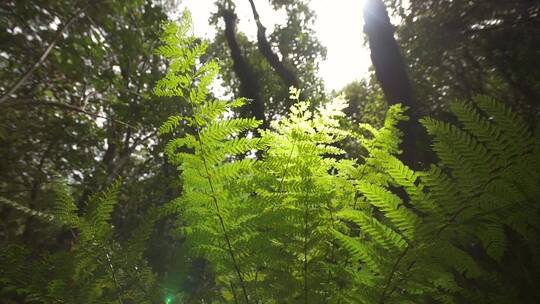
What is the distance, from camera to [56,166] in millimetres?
5078

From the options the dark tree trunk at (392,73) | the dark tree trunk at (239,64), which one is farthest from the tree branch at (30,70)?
the dark tree trunk at (239,64)

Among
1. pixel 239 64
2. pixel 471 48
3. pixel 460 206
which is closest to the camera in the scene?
pixel 460 206

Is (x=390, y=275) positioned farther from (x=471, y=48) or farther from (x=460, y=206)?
(x=471, y=48)

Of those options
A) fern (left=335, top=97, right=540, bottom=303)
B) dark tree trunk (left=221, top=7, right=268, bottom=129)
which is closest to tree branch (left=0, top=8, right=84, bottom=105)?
fern (left=335, top=97, right=540, bottom=303)

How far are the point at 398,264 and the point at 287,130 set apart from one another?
616 mm

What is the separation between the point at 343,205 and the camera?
1.36 m

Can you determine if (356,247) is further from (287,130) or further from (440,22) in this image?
(440,22)

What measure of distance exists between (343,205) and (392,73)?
19.2 ft

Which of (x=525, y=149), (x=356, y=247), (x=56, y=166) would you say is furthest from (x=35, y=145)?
(x=525, y=149)

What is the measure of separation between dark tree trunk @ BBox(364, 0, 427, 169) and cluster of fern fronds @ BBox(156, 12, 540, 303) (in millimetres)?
4324

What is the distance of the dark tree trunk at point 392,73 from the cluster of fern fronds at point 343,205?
14.2 feet

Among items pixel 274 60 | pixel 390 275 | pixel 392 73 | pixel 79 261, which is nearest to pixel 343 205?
pixel 390 275

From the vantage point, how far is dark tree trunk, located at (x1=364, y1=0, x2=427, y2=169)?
18.4ft

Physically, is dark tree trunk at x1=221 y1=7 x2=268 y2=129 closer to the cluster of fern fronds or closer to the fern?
the cluster of fern fronds
